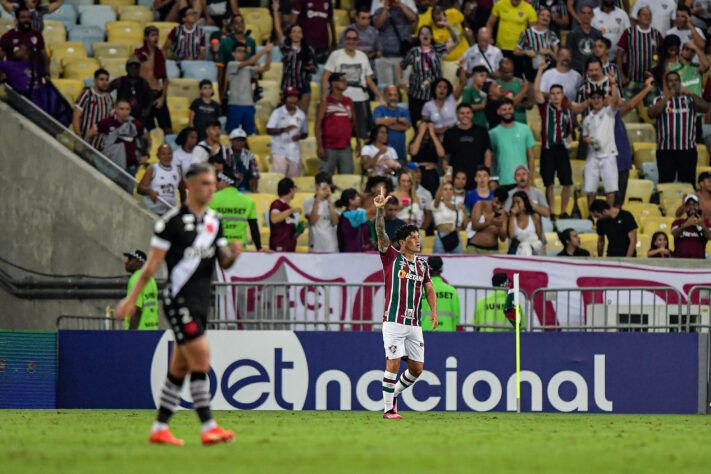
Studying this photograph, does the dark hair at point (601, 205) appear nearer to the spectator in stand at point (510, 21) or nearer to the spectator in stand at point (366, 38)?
the spectator in stand at point (510, 21)

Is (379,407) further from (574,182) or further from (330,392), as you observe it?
(574,182)

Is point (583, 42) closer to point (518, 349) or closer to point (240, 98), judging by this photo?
point (240, 98)

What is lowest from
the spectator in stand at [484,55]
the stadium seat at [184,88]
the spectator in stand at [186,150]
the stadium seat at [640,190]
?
the stadium seat at [640,190]

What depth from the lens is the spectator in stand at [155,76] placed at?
71.1 ft

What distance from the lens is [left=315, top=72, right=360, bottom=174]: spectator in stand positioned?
21141mm

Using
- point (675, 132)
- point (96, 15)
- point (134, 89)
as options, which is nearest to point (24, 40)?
point (134, 89)

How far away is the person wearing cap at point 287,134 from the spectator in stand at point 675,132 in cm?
632

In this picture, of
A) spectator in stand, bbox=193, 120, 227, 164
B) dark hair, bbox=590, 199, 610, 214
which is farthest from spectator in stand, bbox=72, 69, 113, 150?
dark hair, bbox=590, 199, 610, 214

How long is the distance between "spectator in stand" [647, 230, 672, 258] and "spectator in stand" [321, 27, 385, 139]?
556 centimetres

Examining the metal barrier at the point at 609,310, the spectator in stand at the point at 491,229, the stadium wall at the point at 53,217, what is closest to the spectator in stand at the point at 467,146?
the spectator in stand at the point at 491,229

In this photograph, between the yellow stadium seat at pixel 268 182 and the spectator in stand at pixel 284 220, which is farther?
the yellow stadium seat at pixel 268 182

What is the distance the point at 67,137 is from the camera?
1972 centimetres

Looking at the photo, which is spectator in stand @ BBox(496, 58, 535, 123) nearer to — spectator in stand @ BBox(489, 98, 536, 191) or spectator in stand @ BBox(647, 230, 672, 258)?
spectator in stand @ BBox(489, 98, 536, 191)

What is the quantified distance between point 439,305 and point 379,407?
62.6 inches
